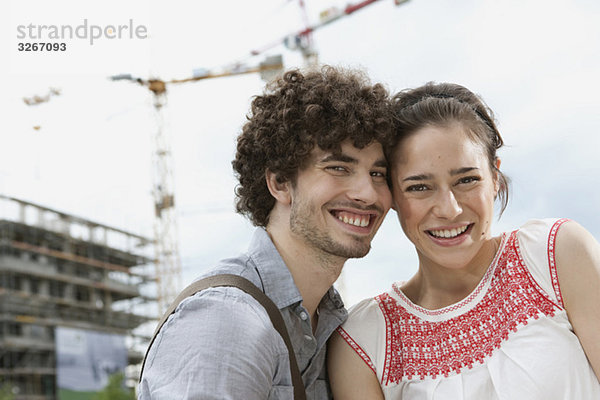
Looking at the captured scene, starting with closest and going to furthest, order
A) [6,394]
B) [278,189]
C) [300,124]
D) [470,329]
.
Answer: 1. [470,329]
2. [300,124]
3. [278,189]
4. [6,394]

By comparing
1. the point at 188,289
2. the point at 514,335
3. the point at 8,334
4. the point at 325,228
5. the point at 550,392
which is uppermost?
the point at 8,334

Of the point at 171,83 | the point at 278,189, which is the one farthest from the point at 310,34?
the point at 278,189

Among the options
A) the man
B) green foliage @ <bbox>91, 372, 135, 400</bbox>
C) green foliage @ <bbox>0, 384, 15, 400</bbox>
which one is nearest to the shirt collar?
the man

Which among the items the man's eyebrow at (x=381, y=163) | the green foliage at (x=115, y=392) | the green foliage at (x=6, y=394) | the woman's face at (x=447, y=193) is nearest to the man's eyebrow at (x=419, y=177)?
the woman's face at (x=447, y=193)

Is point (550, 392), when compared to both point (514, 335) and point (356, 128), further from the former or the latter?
point (356, 128)

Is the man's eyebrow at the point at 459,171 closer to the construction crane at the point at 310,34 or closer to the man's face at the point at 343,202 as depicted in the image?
the man's face at the point at 343,202

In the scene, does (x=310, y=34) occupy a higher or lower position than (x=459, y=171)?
higher

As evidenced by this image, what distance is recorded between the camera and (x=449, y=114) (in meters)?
2.54

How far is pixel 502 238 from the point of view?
2588 mm

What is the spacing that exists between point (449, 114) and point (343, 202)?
0.51m

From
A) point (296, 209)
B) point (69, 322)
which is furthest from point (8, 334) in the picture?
point (296, 209)

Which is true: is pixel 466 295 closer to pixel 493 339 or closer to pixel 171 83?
pixel 493 339

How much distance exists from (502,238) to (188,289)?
118 cm

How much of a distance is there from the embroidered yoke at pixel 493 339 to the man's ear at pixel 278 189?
1.77 ft
